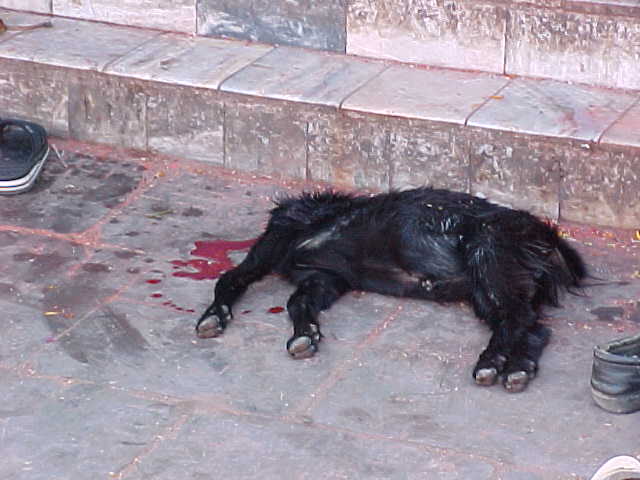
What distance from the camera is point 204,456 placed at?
411 centimetres

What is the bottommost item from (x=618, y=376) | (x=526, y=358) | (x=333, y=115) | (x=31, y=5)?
(x=526, y=358)

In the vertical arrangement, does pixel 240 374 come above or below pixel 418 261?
below

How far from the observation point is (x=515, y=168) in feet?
19.1

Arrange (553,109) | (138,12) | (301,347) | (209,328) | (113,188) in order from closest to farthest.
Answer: (301,347), (209,328), (553,109), (113,188), (138,12)

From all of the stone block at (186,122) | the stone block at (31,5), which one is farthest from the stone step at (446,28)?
the stone block at (186,122)

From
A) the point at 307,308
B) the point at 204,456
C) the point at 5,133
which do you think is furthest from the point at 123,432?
the point at 5,133

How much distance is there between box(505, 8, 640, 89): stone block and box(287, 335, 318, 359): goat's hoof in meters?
A: 2.30

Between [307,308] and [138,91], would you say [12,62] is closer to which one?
[138,91]

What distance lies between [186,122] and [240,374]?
2168 millimetres

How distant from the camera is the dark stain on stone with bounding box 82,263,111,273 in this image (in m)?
5.40

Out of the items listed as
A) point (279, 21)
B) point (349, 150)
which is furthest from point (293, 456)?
point (279, 21)

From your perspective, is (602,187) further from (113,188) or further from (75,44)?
(75,44)

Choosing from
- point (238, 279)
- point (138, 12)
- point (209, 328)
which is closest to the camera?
point (209, 328)

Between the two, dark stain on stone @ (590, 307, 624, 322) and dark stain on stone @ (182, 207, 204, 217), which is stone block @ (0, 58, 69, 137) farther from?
dark stain on stone @ (590, 307, 624, 322)
